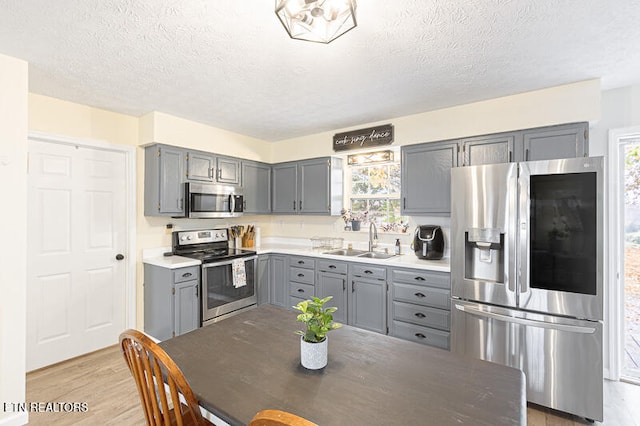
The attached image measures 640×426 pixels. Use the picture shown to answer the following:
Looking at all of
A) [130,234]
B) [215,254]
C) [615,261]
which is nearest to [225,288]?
[215,254]

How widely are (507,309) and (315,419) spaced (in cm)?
203

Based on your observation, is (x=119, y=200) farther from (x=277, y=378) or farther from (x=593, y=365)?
(x=593, y=365)

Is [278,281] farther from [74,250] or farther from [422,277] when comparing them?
[74,250]

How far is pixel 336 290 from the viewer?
139 inches

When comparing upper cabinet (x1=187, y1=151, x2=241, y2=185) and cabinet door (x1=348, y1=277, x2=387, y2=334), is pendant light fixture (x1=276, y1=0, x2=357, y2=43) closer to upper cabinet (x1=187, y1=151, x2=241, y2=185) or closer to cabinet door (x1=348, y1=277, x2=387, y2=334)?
cabinet door (x1=348, y1=277, x2=387, y2=334)

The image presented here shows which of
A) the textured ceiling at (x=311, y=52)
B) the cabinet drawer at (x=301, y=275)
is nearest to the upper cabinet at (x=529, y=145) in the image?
the textured ceiling at (x=311, y=52)

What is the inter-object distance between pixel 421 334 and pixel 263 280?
2.03m

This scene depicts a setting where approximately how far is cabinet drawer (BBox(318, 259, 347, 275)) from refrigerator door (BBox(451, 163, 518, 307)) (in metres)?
1.20

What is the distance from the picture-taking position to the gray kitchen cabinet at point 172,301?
3.12 meters

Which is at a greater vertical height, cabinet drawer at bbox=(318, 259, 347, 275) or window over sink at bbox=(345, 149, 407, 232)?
window over sink at bbox=(345, 149, 407, 232)

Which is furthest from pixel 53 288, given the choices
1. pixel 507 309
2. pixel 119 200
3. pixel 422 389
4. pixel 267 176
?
pixel 507 309

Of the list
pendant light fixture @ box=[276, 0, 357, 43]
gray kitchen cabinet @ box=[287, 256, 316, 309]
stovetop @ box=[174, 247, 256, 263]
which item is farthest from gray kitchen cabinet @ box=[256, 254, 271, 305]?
pendant light fixture @ box=[276, 0, 357, 43]

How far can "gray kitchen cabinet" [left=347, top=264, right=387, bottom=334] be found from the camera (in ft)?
10.5

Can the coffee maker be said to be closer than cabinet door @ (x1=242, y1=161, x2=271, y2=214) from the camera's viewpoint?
Yes
